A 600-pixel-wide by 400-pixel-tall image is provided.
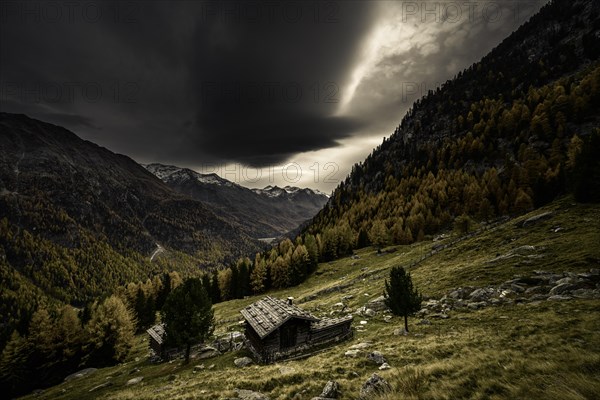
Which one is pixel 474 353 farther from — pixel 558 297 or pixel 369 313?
pixel 369 313

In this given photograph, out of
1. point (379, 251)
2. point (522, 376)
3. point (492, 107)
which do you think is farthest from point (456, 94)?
point (522, 376)

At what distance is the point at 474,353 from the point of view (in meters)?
14.6

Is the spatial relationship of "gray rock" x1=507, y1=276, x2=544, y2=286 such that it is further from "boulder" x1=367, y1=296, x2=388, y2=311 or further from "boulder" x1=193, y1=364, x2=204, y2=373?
"boulder" x1=193, y1=364, x2=204, y2=373

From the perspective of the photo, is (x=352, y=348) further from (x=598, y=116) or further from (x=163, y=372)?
(x=598, y=116)

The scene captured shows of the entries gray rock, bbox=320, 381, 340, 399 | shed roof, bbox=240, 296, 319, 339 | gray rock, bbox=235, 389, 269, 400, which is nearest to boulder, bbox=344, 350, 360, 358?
shed roof, bbox=240, 296, 319, 339

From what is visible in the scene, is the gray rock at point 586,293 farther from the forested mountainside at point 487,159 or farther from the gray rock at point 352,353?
the forested mountainside at point 487,159

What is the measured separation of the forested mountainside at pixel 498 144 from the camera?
74938 millimetres

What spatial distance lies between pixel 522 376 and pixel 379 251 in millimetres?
74366

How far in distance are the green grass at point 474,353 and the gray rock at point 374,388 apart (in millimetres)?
405

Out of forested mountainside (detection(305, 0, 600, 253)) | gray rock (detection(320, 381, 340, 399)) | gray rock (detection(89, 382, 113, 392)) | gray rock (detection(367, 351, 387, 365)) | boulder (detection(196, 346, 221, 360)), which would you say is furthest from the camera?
forested mountainside (detection(305, 0, 600, 253))

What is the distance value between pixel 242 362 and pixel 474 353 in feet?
74.2

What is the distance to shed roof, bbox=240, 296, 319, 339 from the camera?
1078 inches

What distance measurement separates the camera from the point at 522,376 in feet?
32.1

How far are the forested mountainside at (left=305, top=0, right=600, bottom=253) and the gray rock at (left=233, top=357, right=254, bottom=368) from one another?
57103 millimetres
